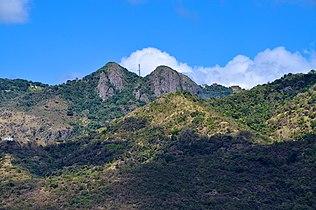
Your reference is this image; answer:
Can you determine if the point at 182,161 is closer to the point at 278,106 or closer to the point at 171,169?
the point at 171,169

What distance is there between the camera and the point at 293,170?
131000mm

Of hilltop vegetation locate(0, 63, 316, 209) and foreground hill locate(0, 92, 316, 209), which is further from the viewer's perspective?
hilltop vegetation locate(0, 63, 316, 209)

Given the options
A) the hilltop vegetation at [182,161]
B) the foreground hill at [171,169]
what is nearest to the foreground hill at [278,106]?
the hilltop vegetation at [182,161]

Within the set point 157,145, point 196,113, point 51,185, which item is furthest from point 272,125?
point 51,185

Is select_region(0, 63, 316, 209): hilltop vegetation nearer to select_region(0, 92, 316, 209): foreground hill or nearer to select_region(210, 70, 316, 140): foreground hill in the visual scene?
select_region(0, 92, 316, 209): foreground hill

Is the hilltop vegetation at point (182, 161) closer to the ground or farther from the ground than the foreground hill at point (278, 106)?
closer to the ground

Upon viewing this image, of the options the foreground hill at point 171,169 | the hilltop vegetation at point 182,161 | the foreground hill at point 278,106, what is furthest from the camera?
the foreground hill at point 278,106

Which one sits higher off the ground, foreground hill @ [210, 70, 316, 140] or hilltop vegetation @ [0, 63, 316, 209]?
foreground hill @ [210, 70, 316, 140]

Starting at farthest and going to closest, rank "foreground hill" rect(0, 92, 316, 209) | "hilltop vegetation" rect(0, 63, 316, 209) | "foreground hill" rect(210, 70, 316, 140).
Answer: "foreground hill" rect(210, 70, 316, 140) < "hilltop vegetation" rect(0, 63, 316, 209) < "foreground hill" rect(0, 92, 316, 209)

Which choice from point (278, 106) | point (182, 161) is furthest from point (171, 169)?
point (278, 106)

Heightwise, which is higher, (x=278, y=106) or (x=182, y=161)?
(x=278, y=106)

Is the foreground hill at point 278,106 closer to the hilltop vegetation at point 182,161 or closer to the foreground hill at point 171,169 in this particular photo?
the hilltop vegetation at point 182,161

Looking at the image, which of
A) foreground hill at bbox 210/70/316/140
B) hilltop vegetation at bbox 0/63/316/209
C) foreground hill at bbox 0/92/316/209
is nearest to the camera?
foreground hill at bbox 0/92/316/209

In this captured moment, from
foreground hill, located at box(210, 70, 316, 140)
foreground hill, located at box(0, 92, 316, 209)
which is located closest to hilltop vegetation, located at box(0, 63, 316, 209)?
foreground hill, located at box(0, 92, 316, 209)
